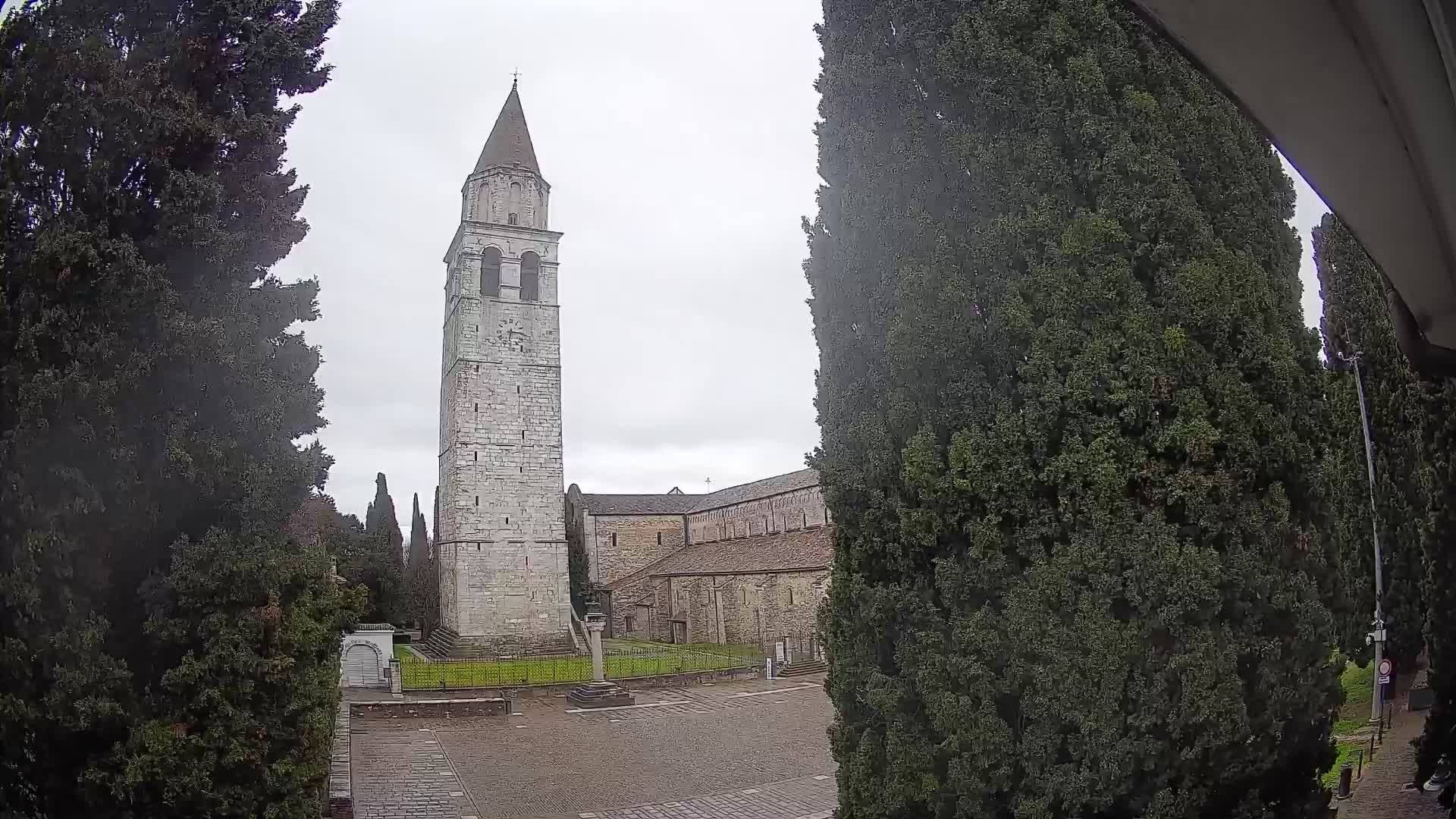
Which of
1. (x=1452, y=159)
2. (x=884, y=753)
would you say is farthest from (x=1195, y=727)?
(x=1452, y=159)

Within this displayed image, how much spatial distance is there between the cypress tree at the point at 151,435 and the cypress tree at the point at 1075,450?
13.3 ft

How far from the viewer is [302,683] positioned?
6113mm

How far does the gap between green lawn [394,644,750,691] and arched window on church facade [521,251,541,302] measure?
47.2 feet

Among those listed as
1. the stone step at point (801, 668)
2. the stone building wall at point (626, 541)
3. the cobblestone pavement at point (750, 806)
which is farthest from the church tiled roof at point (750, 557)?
the cobblestone pavement at point (750, 806)

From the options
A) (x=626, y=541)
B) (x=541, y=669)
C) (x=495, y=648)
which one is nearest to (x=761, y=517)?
(x=626, y=541)

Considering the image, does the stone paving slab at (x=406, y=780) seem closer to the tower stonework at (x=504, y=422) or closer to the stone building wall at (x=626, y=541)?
the tower stonework at (x=504, y=422)

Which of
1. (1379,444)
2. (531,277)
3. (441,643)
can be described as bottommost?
(441,643)

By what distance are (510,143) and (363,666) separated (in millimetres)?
21573

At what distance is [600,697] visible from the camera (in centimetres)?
2236

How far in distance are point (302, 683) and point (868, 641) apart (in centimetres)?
403

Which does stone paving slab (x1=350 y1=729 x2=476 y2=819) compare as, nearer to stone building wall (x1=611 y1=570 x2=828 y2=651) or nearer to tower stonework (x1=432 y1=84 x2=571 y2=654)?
stone building wall (x1=611 y1=570 x2=828 y2=651)

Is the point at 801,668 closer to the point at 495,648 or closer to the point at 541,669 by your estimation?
the point at 541,669

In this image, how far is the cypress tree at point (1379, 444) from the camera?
11.0 metres

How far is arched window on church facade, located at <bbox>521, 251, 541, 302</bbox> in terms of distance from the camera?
35.0 metres
